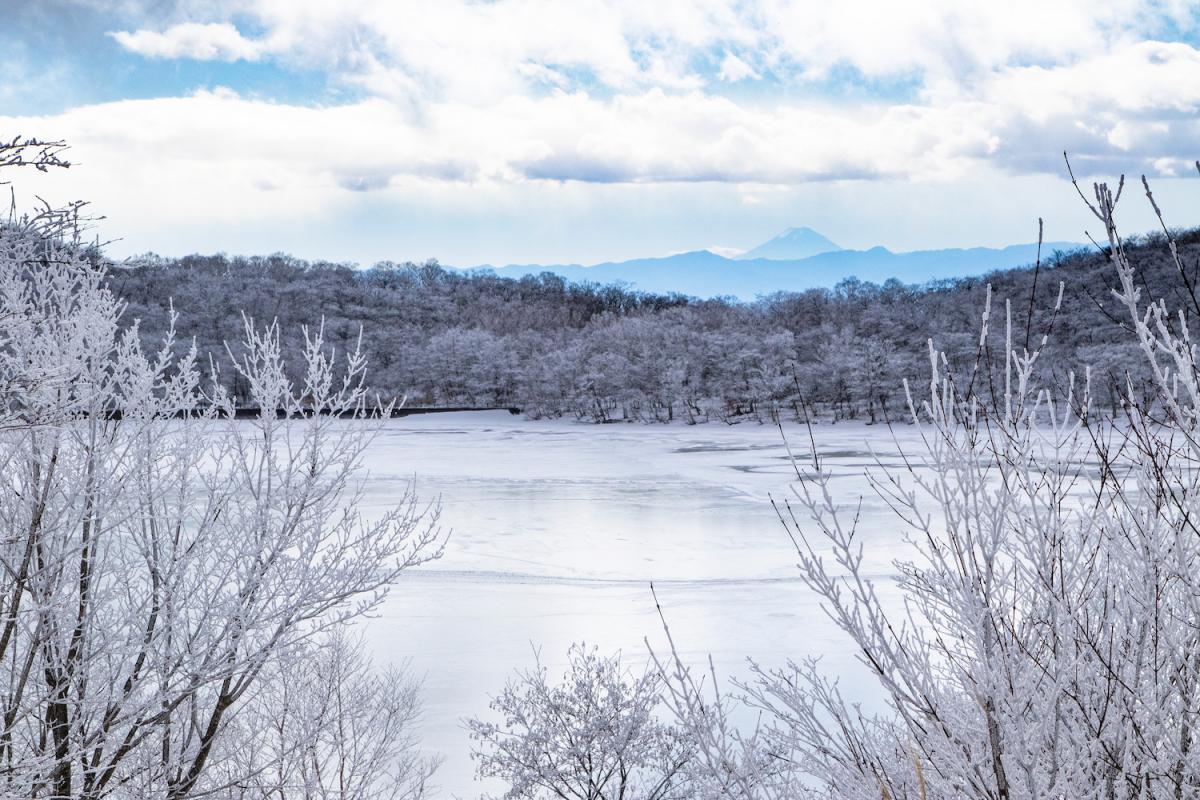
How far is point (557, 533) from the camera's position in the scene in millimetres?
24469

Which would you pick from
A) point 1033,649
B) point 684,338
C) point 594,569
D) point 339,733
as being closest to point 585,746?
point 339,733

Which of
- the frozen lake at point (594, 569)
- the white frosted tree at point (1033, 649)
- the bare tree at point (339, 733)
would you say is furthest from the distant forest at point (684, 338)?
the white frosted tree at point (1033, 649)

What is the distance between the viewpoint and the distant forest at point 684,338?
56.5m

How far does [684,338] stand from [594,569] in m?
46.3

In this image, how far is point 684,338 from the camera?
2616 inches

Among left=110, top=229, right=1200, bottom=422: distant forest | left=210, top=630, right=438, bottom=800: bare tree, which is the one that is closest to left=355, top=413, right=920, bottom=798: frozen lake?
left=210, top=630, right=438, bottom=800: bare tree

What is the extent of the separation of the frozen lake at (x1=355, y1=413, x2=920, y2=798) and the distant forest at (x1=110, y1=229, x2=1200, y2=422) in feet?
35.0

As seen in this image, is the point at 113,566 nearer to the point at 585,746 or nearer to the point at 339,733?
the point at 339,733

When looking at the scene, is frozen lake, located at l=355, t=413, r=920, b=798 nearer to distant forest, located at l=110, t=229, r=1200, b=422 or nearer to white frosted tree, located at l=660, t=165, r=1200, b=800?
white frosted tree, located at l=660, t=165, r=1200, b=800

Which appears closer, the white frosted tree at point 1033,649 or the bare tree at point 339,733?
the white frosted tree at point 1033,649

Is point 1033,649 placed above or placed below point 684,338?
below

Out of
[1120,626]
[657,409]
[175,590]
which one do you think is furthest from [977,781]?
[657,409]

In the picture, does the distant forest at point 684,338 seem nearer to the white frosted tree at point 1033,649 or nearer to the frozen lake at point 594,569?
the frozen lake at point 594,569

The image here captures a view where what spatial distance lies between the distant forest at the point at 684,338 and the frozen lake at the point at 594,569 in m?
10.7
